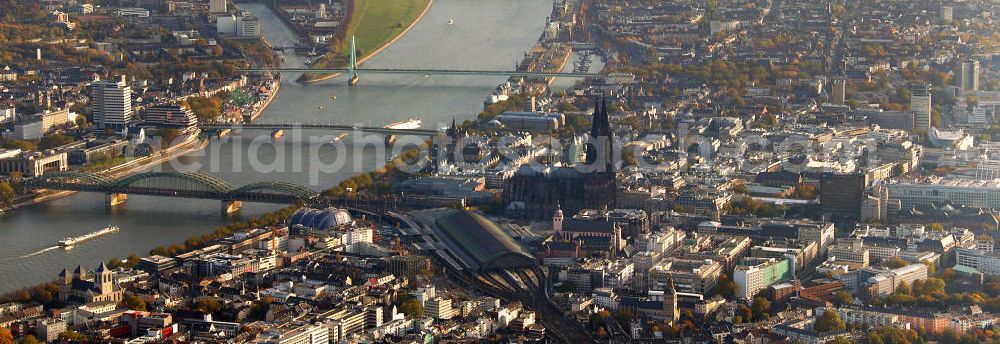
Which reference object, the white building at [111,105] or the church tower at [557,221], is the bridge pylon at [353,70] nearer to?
the white building at [111,105]

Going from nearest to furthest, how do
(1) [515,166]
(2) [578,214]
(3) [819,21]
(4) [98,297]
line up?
(4) [98,297] < (2) [578,214] < (1) [515,166] < (3) [819,21]

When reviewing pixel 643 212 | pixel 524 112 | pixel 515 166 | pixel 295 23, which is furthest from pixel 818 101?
pixel 295 23

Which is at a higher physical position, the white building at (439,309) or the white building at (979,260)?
the white building at (979,260)

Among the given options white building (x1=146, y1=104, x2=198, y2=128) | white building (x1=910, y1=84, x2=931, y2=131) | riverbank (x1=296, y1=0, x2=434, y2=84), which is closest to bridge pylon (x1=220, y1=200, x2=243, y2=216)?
white building (x1=146, y1=104, x2=198, y2=128)

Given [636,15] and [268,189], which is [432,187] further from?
[636,15]

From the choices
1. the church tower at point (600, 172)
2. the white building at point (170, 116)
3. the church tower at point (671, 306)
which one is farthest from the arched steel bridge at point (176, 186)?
the church tower at point (671, 306)

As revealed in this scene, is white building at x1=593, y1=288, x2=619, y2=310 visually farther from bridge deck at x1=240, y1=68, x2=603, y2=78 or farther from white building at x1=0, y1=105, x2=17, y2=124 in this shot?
bridge deck at x1=240, y1=68, x2=603, y2=78
